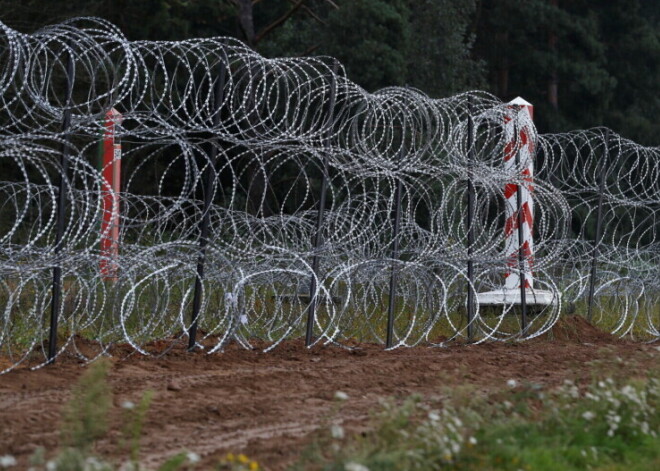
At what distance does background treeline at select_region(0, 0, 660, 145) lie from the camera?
21703 mm

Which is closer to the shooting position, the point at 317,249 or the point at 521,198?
the point at 317,249

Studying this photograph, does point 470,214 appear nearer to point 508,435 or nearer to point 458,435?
point 508,435

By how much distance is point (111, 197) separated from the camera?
30.7 ft

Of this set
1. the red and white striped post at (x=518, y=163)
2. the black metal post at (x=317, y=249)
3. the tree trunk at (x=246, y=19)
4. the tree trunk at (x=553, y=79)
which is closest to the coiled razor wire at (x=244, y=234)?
the black metal post at (x=317, y=249)

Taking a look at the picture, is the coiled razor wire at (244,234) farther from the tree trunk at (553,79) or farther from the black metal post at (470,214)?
the tree trunk at (553,79)

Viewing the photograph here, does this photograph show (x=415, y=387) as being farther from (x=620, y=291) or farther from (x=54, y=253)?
(x=620, y=291)

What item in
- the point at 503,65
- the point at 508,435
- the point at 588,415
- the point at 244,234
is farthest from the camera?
the point at 503,65

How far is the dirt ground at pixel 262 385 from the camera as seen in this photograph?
210 inches

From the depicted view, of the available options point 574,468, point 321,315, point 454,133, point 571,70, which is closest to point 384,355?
point 454,133

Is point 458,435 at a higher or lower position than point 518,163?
lower

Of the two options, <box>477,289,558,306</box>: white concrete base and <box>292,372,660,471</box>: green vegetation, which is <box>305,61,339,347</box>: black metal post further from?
<box>477,289,558,306</box>: white concrete base

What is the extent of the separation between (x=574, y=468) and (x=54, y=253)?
3.89 m

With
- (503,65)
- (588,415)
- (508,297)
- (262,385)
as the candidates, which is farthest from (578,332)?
(503,65)

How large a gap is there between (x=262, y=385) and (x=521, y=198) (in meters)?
5.06
